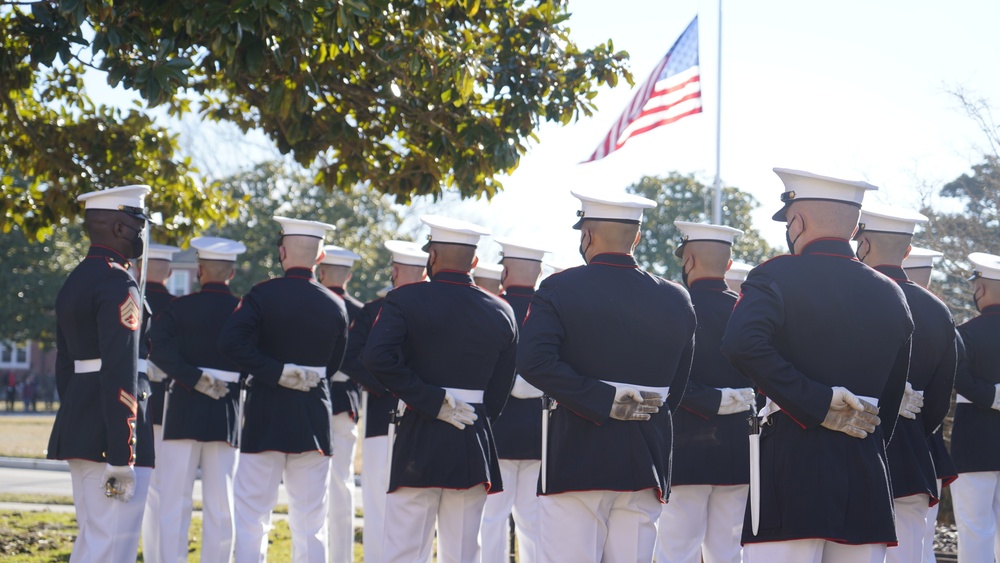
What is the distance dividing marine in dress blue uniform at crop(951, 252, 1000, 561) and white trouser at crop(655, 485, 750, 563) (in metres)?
1.83

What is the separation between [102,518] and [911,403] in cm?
434

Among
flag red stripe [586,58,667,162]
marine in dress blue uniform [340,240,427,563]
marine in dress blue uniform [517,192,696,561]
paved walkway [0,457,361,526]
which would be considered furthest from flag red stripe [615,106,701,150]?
marine in dress blue uniform [517,192,696,561]

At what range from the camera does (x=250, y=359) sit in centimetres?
727

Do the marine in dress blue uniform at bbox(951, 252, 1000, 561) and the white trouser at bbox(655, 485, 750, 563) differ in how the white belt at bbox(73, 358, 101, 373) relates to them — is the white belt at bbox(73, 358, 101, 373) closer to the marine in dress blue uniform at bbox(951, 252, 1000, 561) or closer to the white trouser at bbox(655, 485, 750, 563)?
the white trouser at bbox(655, 485, 750, 563)

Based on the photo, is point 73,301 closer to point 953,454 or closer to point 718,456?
point 718,456

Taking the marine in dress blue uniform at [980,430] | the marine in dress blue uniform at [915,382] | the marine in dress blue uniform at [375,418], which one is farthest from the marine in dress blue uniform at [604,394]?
the marine in dress blue uniform at [980,430]

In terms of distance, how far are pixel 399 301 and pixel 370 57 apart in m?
3.65

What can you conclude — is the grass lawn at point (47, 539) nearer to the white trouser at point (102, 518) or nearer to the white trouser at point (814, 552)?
the white trouser at point (102, 518)

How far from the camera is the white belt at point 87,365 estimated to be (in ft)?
19.6

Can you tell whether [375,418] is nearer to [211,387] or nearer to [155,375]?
[211,387]

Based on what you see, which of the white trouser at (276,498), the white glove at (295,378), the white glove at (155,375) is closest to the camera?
the white trouser at (276,498)

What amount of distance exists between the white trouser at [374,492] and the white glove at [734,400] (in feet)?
9.15

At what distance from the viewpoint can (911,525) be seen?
6.13 meters

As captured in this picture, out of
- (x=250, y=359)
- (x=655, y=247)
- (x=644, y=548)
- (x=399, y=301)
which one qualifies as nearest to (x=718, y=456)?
(x=644, y=548)
